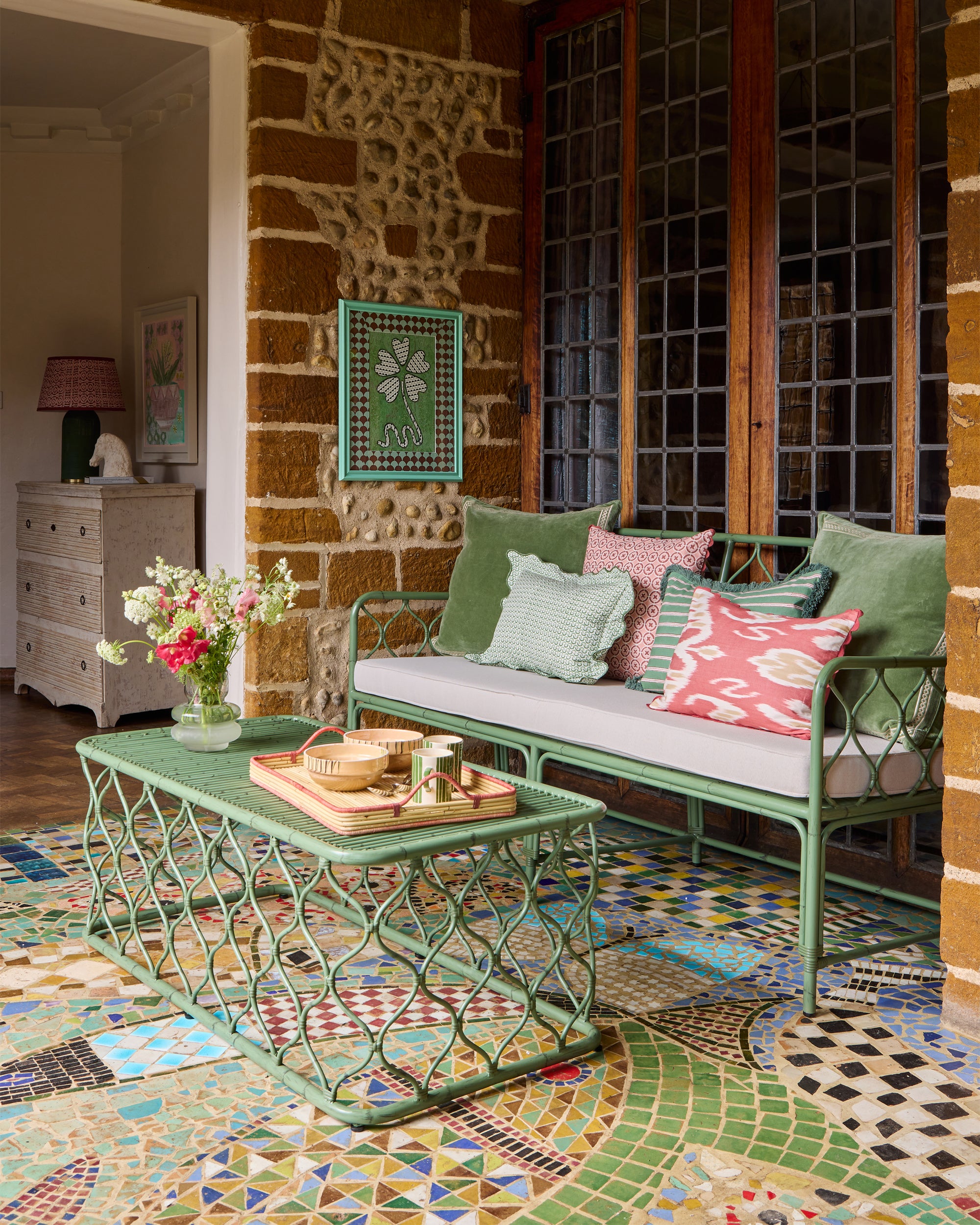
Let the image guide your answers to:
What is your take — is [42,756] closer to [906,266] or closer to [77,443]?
[77,443]

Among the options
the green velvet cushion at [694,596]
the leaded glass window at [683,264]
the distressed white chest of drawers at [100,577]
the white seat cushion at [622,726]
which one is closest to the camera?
the white seat cushion at [622,726]

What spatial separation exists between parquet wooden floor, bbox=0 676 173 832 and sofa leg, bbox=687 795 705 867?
5.95ft

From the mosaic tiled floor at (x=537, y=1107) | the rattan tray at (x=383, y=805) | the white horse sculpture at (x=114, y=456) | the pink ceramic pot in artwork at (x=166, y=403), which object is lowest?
the mosaic tiled floor at (x=537, y=1107)

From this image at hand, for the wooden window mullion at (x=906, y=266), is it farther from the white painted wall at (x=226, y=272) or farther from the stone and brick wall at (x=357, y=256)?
the white painted wall at (x=226, y=272)

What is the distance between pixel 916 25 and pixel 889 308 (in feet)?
2.39

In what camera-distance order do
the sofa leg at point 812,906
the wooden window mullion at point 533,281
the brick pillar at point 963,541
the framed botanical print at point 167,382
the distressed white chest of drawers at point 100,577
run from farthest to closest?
the framed botanical print at point 167,382, the distressed white chest of drawers at point 100,577, the wooden window mullion at point 533,281, the sofa leg at point 812,906, the brick pillar at point 963,541

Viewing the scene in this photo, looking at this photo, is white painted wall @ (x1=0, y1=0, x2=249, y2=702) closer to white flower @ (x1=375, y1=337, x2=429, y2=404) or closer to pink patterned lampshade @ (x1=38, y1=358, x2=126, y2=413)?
white flower @ (x1=375, y1=337, x2=429, y2=404)

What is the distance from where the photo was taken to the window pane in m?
4.42

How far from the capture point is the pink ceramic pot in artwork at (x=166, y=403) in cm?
659

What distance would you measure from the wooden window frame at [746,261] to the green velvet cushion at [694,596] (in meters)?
0.34

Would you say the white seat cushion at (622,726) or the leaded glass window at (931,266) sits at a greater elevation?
the leaded glass window at (931,266)

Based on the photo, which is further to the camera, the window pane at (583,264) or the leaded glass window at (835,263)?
the window pane at (583,264)

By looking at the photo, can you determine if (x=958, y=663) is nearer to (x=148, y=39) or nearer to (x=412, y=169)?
(x=412, y=169)

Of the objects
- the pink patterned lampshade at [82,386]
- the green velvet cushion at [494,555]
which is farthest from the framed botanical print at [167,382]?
the green velvet cushion at [494,555]
